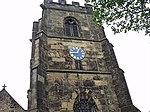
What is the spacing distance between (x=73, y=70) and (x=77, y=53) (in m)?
1.66

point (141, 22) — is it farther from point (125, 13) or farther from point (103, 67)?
point (103, 67)

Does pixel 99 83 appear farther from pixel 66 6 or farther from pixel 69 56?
pixel 66 6

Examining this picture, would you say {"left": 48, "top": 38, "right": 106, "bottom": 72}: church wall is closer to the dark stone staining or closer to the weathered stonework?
the dark stone staining

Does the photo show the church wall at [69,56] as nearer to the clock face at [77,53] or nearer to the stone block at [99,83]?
the clock face at [77,53]

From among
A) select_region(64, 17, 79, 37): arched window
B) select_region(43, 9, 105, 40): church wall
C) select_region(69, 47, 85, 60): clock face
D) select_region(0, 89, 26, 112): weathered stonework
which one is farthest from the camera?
select_region(64, 17, 79, 37): arched window

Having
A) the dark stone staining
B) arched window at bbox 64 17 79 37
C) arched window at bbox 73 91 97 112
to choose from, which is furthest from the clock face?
arched window at bbox 73 91 97 112

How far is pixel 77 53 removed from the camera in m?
14.9

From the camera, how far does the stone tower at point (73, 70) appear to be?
478 inches

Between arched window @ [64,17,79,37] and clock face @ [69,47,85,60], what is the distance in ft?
5.34

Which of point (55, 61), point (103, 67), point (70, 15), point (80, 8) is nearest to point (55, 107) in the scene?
point (55, 61)

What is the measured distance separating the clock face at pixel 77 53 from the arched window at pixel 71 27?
1.63 m

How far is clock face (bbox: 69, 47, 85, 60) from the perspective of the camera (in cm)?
1468

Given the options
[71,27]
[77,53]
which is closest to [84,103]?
[77,53]

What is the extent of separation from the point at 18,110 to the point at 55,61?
15.3ft
